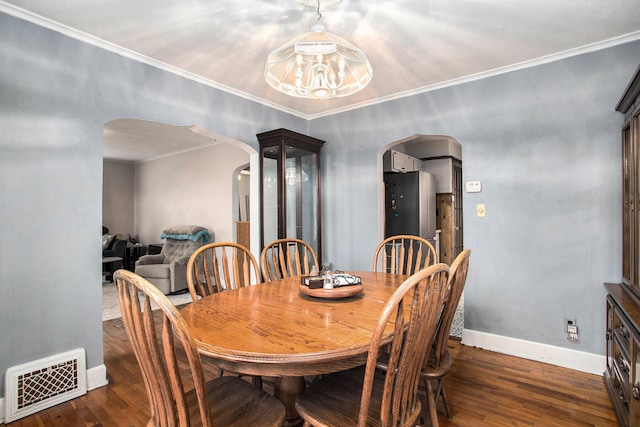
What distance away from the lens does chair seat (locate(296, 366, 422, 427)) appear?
119 cm

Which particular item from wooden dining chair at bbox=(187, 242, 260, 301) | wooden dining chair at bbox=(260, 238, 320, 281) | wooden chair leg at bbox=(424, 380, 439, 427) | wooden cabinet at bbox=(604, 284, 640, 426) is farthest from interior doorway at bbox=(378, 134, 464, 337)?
wooden chair leg at bbox=(424, 380, 439, 427)

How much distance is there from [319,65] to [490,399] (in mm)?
2356

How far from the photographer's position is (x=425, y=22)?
2176 mm

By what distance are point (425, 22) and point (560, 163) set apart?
161 centimetres

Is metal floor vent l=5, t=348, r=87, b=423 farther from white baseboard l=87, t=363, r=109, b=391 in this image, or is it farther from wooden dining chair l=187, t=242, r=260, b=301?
wooden dining chair l=187, t=242, r=260, b=301

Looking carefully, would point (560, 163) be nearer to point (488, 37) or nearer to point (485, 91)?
point (485, 91)

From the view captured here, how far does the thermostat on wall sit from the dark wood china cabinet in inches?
38.7

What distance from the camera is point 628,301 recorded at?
1.96 metres

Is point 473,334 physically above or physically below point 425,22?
below

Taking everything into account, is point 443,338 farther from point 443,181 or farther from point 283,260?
point 443,181

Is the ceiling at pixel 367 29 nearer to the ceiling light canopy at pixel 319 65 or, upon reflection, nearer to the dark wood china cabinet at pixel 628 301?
the ceiling light canopy at pixel 319 65

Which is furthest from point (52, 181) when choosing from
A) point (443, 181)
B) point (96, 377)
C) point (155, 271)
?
point (443, 181)

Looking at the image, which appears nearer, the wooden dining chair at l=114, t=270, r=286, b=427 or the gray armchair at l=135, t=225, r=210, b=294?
the wooden dining chair at l=114, t=270, r=286, b=427

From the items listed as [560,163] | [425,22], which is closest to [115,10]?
[425,22]
